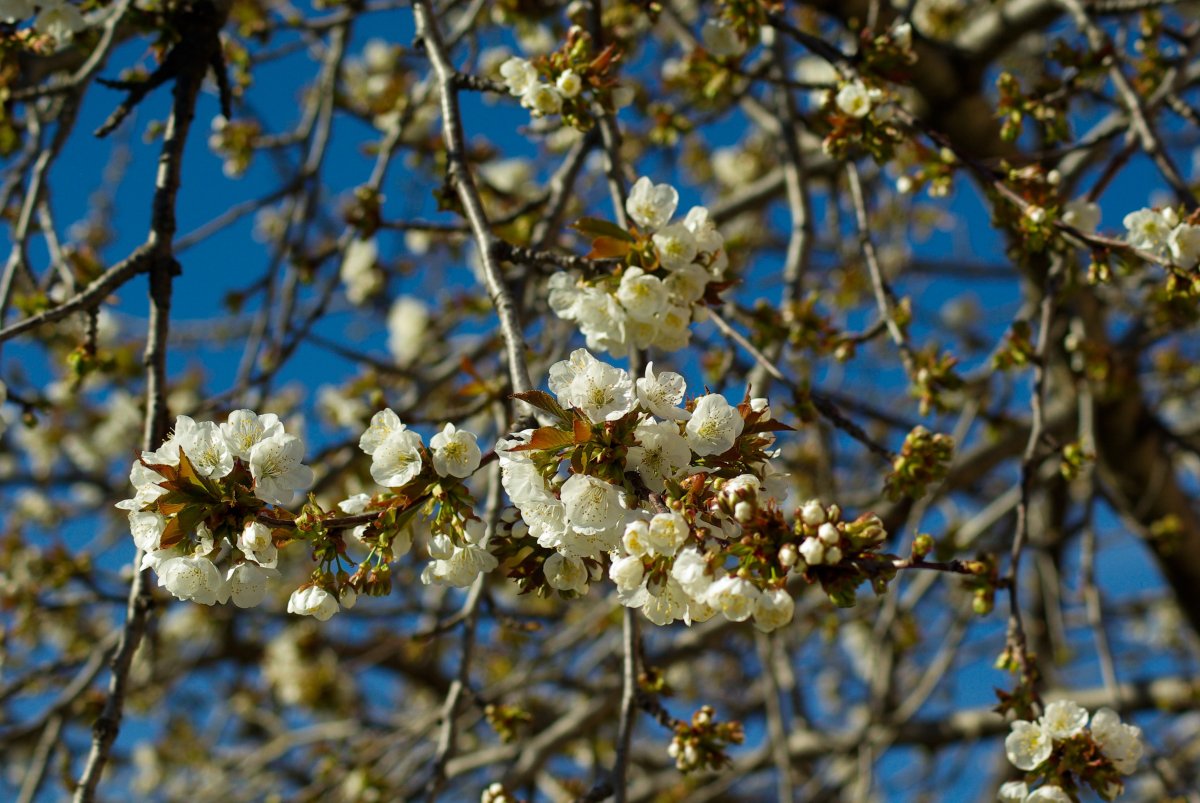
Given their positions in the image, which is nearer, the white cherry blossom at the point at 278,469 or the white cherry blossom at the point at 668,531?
the white cherry blossom at the point at 668,531

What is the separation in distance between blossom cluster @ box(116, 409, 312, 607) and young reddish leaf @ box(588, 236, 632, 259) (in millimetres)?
616

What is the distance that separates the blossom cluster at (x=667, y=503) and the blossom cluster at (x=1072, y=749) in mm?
696

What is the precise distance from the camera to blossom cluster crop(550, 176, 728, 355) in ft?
5.70

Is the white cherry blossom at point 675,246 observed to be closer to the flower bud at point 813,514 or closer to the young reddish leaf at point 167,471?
the flower bud at point 813,514

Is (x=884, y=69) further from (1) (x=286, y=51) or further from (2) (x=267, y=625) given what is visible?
(2) (x=267, y=625)

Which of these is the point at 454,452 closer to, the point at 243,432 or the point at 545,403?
the point at 545,403

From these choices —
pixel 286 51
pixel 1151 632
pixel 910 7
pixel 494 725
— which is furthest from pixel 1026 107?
pixel 1151 632

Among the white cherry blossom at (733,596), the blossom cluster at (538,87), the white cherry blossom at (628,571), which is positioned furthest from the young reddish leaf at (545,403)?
the blossom cluster at (538,87)

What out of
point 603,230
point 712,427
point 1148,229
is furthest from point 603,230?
point 1148,229

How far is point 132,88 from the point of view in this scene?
2385mm

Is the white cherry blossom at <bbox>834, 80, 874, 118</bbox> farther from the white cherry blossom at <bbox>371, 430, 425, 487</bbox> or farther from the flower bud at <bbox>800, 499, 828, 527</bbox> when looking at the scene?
the white cherry blossom at <bbox>371, 430, 425, 487</bbox>

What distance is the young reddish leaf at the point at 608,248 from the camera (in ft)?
5.72

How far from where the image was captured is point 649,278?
5.66ft

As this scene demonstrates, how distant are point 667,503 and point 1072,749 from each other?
94 centimetres
